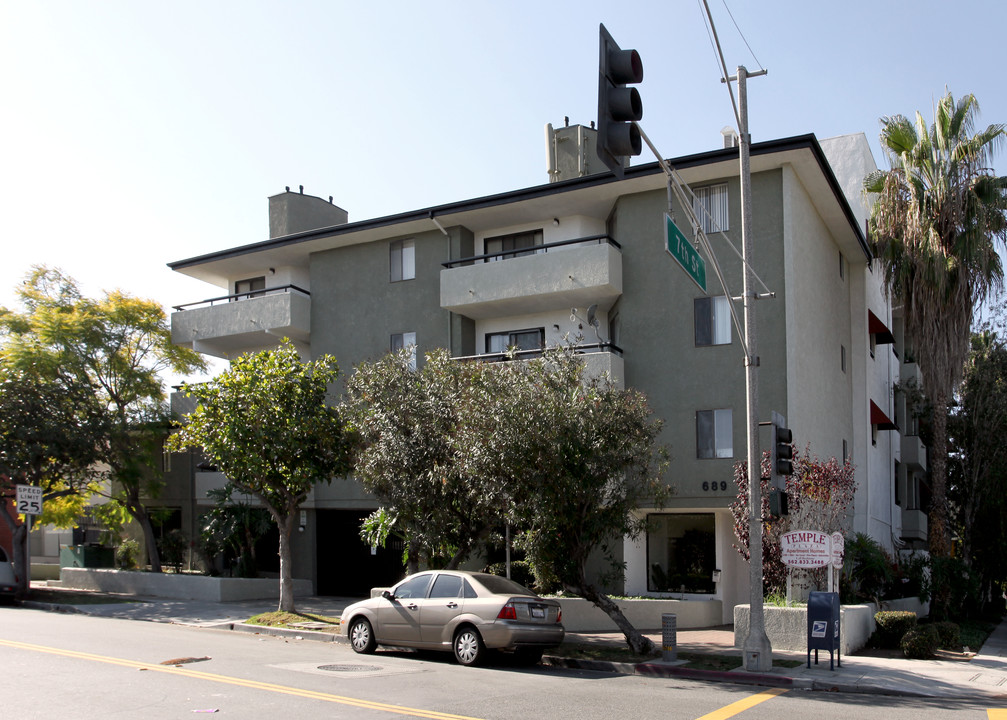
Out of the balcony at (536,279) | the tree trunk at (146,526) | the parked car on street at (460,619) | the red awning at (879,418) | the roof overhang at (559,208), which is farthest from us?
the red awning at (879,418)

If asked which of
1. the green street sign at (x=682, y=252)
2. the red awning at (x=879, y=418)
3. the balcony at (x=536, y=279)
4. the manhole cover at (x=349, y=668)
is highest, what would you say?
the balcony at (x=536, y=279)

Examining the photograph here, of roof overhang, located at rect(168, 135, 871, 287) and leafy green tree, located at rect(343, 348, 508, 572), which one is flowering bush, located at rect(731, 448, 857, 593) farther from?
roof overhang, located at rect(168, 135, 871, 287)

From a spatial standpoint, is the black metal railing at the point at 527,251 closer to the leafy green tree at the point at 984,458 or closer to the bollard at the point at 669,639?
the bollard at the point at 669,639

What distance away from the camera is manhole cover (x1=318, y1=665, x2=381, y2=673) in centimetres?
1339

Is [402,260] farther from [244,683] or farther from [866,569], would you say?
[244,683]

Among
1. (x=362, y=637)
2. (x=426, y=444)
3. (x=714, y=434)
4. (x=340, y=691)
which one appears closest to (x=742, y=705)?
(x=340, y=691)

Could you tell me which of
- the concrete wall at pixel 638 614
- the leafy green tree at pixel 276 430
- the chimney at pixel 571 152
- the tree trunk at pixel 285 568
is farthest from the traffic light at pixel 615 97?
the chimney at pixel 571 152

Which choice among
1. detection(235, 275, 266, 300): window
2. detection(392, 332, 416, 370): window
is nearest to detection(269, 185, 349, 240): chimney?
detection(235, 275, 266, 300): window

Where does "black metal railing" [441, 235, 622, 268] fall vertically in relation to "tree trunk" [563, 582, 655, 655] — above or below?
above

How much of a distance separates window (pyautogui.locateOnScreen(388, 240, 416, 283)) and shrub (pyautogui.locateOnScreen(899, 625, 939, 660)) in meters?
16.3

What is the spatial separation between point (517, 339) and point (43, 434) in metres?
13.3

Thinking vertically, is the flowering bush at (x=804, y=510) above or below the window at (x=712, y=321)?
below

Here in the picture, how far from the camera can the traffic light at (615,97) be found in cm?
777

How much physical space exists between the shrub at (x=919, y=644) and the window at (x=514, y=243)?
45.0 feet
